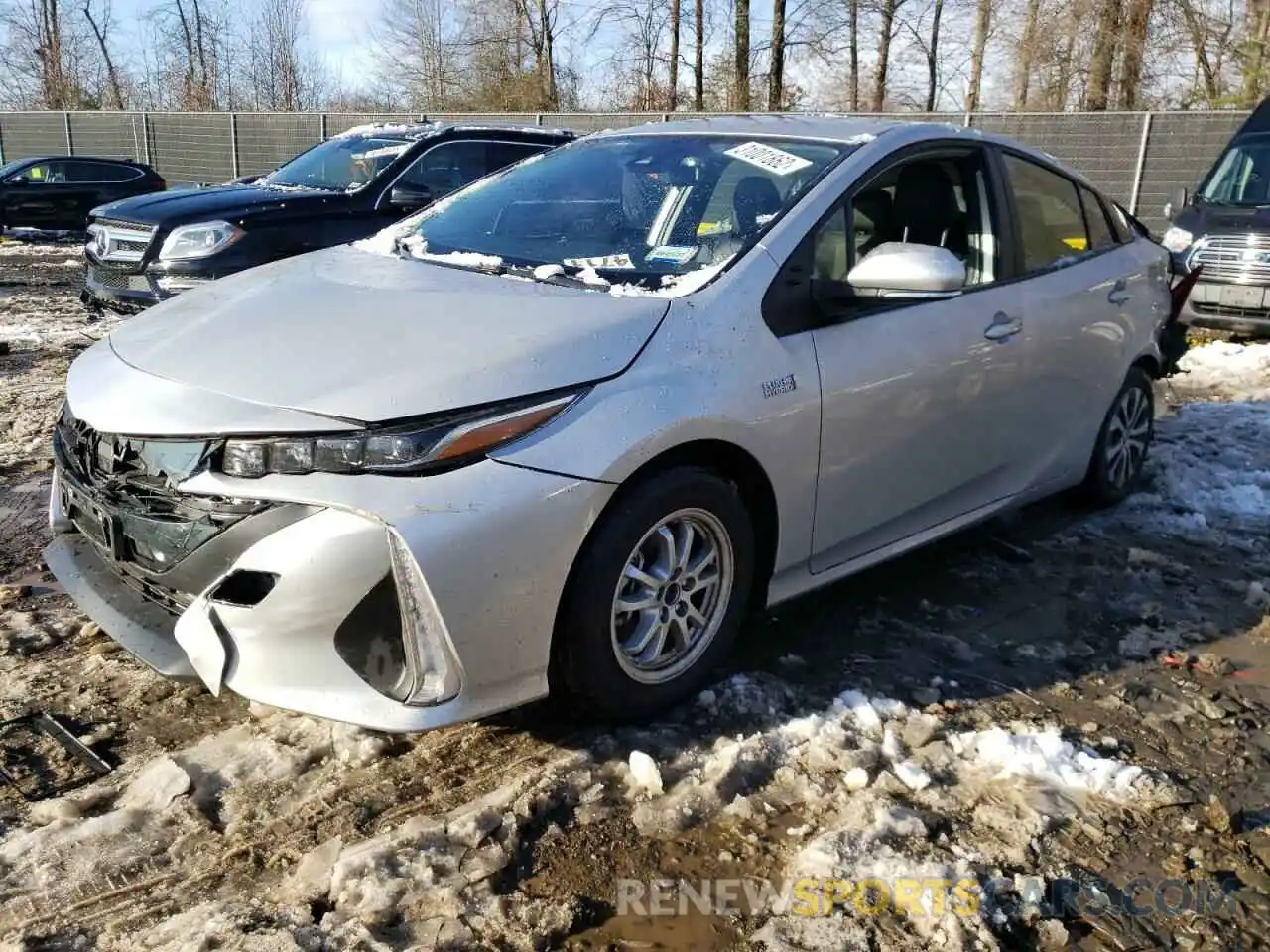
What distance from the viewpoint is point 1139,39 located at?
72.6 feet

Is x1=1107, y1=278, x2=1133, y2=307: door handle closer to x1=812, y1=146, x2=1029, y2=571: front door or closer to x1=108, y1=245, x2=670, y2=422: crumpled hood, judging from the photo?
x1=812, y1=146, x2=1029, y2=571: front door

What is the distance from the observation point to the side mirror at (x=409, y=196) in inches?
311

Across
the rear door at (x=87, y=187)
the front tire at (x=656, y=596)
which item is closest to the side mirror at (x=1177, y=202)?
the front tire at (x=656, y=596)

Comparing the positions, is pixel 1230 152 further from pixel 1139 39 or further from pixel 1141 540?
pixel 1139 39

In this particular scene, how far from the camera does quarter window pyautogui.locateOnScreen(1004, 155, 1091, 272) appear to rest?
169 inches

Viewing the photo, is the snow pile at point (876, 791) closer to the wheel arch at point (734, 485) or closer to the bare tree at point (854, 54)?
the wheel arch at point (734, 485)

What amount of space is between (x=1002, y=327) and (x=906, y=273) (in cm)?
86

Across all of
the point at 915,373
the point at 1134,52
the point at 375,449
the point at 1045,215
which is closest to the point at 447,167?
the point at 1045,215

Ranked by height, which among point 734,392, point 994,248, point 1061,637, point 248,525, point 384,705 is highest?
point 994,248

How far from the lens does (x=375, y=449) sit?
2533 mm

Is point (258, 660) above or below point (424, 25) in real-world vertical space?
below

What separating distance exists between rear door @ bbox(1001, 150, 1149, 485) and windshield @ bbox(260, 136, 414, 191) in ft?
18.0

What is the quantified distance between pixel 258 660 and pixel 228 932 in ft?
1.96

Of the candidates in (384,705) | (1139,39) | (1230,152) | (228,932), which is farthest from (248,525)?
(1139,39)
